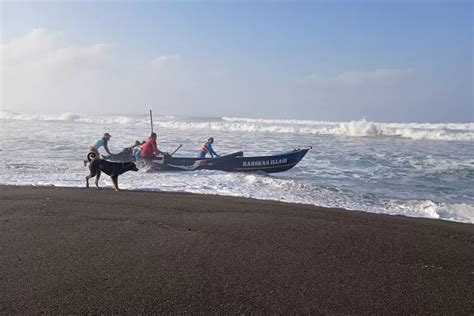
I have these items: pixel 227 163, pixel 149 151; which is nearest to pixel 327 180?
pixel 227 163

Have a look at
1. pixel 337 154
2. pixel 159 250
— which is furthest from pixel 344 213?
pixel 337 154

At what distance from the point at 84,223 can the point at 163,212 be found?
1270mm

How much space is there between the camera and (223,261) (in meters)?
3.85

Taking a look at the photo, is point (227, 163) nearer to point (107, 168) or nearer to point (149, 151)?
point (149, 151)

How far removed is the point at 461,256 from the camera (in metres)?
4.42

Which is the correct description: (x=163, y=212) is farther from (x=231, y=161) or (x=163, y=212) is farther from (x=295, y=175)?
(x=295, y=175)

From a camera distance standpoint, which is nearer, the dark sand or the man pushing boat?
the dark sand

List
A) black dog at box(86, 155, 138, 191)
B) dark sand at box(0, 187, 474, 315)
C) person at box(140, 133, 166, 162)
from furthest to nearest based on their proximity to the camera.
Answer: person at box(140, 133, 166, 162), black dog at box(86, 155, 138, 191), dark sand at box(0, 187, 474, 315)

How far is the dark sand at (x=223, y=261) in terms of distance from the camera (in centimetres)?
301

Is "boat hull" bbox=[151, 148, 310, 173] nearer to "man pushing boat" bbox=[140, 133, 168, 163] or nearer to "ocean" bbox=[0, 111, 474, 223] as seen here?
"man pushing boat" bbox=[140, 133, 168, 163]

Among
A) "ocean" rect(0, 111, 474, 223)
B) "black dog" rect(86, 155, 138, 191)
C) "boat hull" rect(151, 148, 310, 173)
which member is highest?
"black dog" rect(86, 155, 138, 191)

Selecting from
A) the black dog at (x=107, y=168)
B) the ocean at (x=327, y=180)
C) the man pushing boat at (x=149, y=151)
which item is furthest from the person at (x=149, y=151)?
the black dog at (x=107, y=168)

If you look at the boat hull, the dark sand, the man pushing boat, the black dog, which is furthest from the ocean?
the dark sand

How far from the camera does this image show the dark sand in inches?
118
